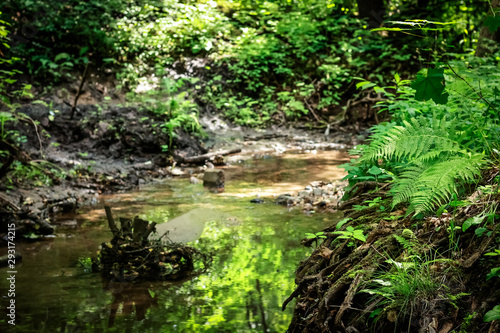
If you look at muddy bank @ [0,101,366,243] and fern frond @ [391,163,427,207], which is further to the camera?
muddy bank @ [0,101,366,243]

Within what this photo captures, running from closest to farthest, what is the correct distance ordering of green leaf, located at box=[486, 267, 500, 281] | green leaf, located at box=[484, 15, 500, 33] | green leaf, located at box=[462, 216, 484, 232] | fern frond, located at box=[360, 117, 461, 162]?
green leaf, located at box=[486, 267, 500, 281] → green leaf, located at box=[462, 216, 484, 232] → green leaf, located at box=[484, 15, 500, 33] → fern frond, located at box=[360, 117, 461, 162]

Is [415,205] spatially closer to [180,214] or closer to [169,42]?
[180,214]

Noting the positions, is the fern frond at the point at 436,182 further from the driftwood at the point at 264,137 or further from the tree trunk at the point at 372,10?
the tree trunk at the point at 372,10

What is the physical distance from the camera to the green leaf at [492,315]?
1.92 metres

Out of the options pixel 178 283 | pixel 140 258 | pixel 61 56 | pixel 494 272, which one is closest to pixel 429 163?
pixel 494 272

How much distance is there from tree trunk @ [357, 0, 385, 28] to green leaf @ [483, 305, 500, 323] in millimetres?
14306

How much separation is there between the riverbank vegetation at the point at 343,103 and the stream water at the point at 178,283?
2.64 ft

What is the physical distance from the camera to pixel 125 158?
9406 mm

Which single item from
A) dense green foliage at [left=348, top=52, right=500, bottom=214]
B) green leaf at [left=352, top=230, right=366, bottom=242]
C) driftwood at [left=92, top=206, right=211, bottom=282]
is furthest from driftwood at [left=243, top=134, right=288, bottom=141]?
green leaf at [left=352, top=230, right=366, bottom=242]

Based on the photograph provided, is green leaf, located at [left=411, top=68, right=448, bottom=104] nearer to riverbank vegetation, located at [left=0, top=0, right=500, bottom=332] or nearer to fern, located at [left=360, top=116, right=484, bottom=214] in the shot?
riverbank vegetation, located at [left=0, top=0, right=500, bottom=332]

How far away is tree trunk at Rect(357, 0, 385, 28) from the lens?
15117 millimetres

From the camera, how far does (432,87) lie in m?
2.74

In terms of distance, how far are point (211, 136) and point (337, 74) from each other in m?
4.90

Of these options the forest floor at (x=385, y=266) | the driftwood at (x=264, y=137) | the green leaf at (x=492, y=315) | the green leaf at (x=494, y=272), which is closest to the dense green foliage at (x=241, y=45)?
the driftwood at (x=264, y=137)
